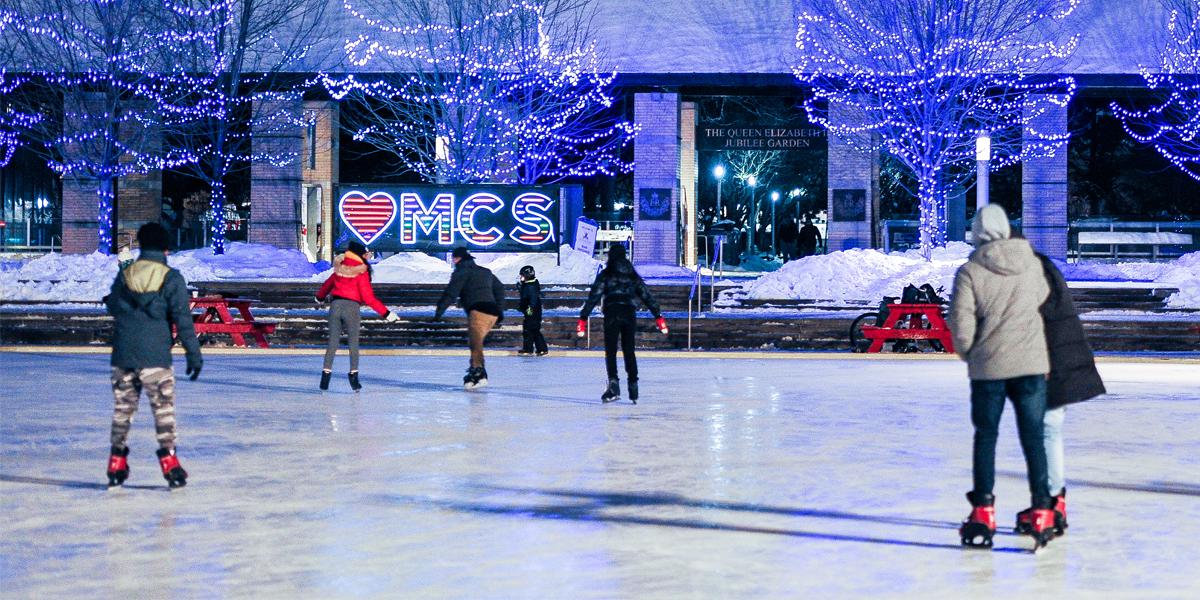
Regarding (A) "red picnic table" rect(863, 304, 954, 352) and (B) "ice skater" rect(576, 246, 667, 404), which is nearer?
(B) "ice skater" rect(576, 246, 667, 404)

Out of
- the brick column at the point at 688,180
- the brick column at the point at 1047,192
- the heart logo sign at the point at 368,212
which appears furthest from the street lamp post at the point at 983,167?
the brick column at the point at 688,180

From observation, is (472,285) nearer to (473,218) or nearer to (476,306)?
(476,306)

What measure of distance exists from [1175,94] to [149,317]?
3231 centimetres

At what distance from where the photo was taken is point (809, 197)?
218ft

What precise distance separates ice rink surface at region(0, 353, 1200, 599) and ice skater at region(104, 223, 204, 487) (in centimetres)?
26

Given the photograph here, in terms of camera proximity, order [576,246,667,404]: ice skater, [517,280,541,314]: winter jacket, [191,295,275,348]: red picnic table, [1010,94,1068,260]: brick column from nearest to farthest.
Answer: [576,246,667,404]: ice skater
[517,280,541,314]: winter jacket
[191,295,275,348]: red picnic table
[1010,94,1068,260]: brick column

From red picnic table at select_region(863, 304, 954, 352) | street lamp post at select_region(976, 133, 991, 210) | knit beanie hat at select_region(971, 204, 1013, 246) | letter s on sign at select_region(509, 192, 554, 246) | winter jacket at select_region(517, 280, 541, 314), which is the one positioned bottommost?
red picnic table at select_region(863, 304, 954, 352)

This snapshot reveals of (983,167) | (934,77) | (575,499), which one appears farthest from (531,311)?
(934,77)

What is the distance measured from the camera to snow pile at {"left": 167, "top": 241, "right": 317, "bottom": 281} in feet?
115

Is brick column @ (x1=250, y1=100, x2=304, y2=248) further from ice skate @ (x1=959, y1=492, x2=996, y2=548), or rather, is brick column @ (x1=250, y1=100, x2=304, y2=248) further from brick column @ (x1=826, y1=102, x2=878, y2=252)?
ice skate @ (x1=959, y1=492, x2=996, y2=548)

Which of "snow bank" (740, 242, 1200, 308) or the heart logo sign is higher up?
the heart logo sign

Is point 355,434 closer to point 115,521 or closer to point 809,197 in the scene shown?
point 115,521

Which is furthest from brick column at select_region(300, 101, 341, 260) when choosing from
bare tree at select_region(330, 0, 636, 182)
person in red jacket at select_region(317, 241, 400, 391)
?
person in red jacket at select_region(317, 241, 400, 391)

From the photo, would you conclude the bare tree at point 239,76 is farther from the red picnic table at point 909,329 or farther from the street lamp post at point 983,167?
the street lamp post at point 983,167
